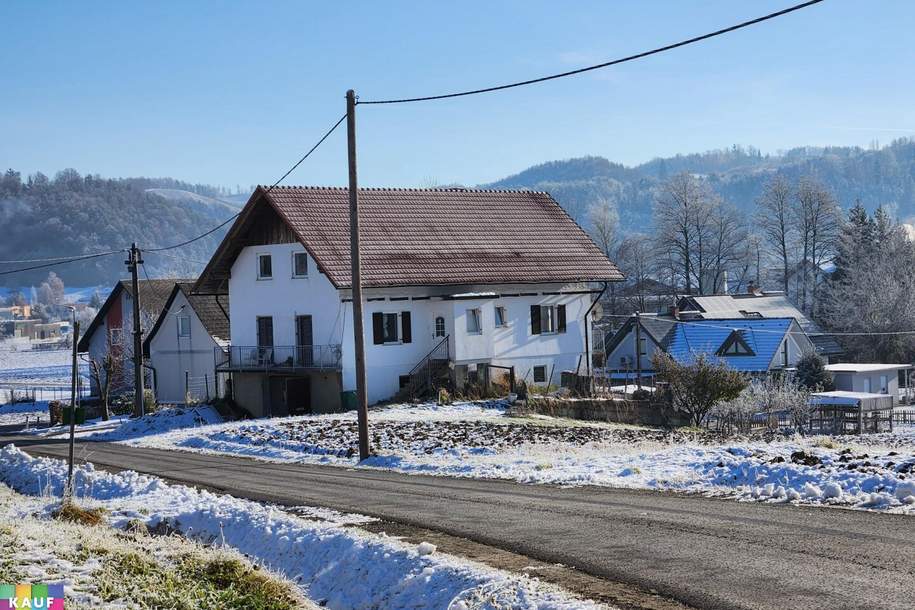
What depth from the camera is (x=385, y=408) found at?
41469 mm

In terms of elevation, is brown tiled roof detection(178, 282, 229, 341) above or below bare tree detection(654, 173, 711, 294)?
below

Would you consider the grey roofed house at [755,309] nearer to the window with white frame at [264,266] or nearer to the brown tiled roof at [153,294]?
the brown tiled roof at [153,294]

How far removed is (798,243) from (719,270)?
330 inches

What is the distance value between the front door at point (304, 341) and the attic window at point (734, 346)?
3546 centimetres

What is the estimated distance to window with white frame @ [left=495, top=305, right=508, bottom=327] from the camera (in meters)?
47.7

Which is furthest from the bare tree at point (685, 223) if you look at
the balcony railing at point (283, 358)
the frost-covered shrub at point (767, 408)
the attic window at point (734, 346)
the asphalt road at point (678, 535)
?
the asphalt road at point (678, 535)

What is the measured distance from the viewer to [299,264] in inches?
1809

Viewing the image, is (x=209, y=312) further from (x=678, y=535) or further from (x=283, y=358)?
(x=678, y=535)

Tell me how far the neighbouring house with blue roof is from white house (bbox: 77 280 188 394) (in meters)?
31.1

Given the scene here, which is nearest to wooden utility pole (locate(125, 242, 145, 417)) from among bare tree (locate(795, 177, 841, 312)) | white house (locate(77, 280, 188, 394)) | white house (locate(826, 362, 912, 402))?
white house (locate(77, 280, 188, 394))

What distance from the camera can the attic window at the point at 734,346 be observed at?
237 ft

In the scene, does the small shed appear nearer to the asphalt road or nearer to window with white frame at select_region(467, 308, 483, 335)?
window with white frame at select_region(467, 308, 483, 335)

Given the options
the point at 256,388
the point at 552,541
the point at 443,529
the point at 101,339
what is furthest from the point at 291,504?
the point at 101,339

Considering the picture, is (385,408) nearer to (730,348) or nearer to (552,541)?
(552,541)
